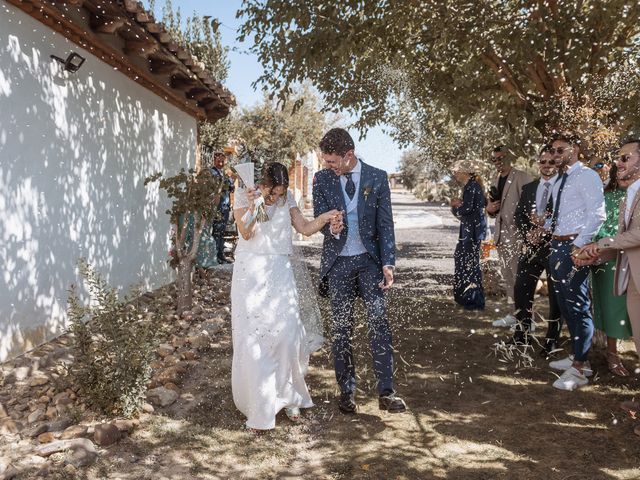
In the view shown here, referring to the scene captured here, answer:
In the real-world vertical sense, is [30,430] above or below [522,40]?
below

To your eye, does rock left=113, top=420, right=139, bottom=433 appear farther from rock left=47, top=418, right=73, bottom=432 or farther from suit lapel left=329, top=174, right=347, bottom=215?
suit lapel left=329, top=174, right=347, bottom=215

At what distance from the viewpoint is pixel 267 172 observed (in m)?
4.20

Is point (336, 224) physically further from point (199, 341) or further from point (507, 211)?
point (507, 211)

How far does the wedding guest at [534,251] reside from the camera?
5.32m

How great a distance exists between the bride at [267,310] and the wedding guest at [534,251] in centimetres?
233

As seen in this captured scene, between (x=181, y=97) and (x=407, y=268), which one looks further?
(x=407, y=268)

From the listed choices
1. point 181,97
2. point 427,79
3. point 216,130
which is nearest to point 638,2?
point 427,79

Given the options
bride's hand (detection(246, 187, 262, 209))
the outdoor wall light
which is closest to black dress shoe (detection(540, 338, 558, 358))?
bride's hand (detection(246, 187, 262, 209))

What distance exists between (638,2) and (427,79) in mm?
2826

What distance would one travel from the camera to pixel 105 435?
379 cm

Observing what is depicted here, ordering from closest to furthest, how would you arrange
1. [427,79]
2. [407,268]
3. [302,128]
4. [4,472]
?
1. [4,472]
2. [427,79]
3. [407,268]
4. [302,128]

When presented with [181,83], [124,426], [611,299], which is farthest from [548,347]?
[181,83]

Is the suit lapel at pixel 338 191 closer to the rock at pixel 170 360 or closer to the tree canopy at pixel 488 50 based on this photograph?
the tree canopy at pixel 488 50

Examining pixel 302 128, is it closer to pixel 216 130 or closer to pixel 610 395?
pixel 216 130
